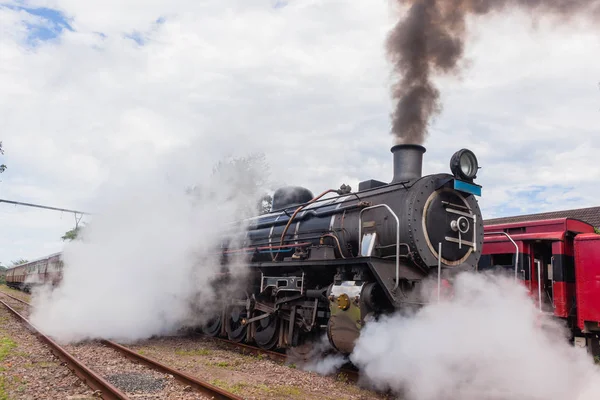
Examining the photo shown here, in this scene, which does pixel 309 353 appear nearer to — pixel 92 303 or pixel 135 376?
pixel 135 376

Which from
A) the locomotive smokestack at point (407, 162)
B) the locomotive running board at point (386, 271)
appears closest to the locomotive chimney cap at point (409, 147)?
the locomotive smokestack at point (407, 162)

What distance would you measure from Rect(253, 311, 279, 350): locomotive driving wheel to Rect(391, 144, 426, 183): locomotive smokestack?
3548mm

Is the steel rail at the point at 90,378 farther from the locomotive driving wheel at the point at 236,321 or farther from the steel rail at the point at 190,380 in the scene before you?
the locomotive driving wheel at the point at 236,321

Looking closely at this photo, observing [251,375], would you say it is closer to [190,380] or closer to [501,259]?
[190,380]

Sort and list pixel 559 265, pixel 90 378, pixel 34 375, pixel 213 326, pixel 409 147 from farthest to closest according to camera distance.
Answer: pixel 213 326 < pixel 409 147 < pixel 559 265 < pixel 34 375 < pixel 90 378

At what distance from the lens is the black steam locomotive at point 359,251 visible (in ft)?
23.0

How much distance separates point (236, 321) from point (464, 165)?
5.91 metres

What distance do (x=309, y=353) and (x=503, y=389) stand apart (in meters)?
3.51

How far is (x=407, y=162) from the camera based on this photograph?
809cm

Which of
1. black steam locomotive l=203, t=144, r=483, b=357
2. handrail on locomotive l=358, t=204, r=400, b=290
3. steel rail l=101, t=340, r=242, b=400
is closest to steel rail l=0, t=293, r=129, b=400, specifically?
steel rail l=101, t=340, r=242, b=400

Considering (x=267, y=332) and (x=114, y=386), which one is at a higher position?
(x=267, y=332)

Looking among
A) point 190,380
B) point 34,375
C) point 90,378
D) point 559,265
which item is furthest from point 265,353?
point 559,265

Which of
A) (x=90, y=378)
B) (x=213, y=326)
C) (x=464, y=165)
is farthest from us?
(x=213, y=326)

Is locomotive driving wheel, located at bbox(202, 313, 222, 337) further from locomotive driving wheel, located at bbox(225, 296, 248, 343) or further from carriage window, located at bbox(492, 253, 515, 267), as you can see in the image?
carriage window, located at bbox(492, 253, 515, 267)
